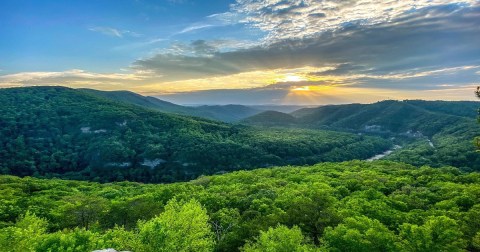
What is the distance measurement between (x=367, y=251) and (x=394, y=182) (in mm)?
75267

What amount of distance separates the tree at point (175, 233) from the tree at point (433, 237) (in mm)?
33100

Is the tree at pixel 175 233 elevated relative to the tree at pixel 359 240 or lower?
elevated

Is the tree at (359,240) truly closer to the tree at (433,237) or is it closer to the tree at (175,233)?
the tree at (433,237)

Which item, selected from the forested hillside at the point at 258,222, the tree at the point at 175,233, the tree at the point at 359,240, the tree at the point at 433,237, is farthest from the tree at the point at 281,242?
the tree at the point at 433,237

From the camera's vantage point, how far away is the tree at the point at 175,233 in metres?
40.7

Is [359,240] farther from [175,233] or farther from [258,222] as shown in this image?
[175,233]

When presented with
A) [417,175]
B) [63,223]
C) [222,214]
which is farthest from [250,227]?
[417,175]

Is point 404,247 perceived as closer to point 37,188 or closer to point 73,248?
point 73,248

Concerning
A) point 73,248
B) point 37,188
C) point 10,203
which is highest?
point 73,248

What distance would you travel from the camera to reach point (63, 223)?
67000mm

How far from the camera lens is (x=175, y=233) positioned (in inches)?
1736

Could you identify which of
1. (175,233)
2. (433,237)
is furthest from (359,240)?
(175,233)

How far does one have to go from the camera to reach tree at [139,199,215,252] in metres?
40.7

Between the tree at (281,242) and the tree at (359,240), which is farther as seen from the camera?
the tree at (359,240)
